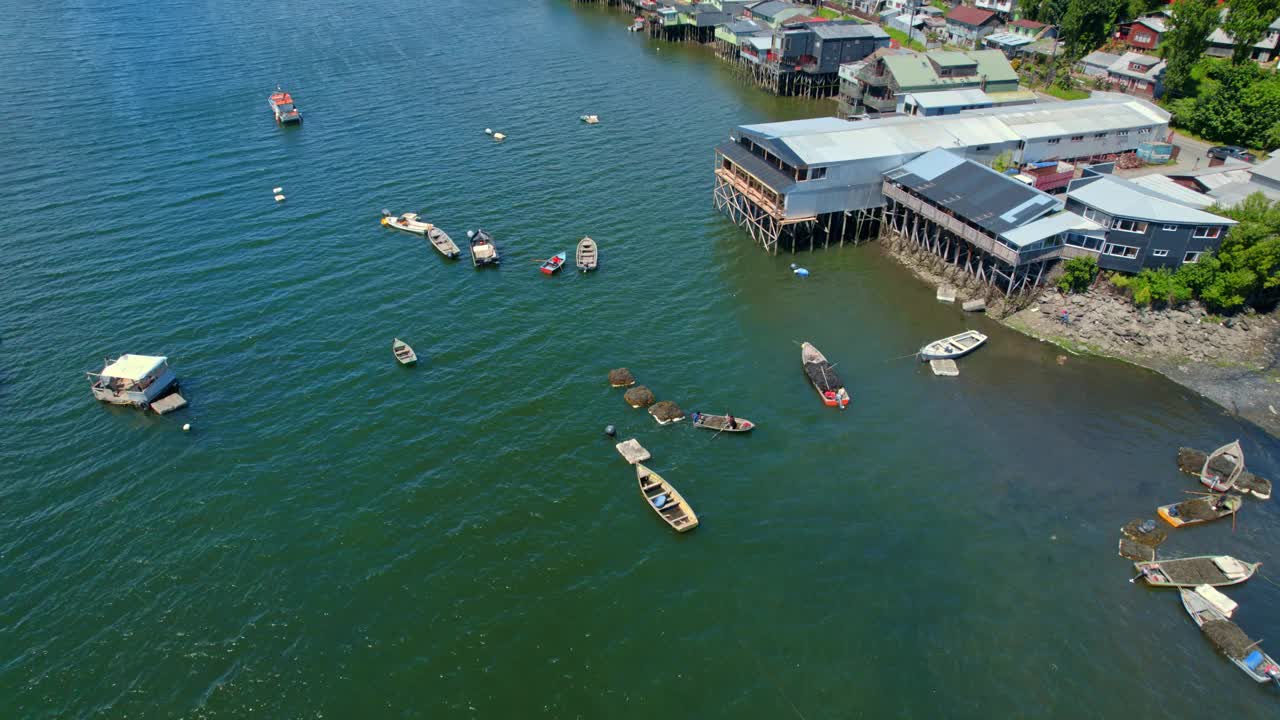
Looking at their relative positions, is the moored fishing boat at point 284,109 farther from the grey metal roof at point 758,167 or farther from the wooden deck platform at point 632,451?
the wooden deck platform at point 632,451

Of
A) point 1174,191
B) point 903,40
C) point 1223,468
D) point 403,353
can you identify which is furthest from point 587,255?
point 903,40

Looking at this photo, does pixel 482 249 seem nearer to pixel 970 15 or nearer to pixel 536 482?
pixel 536 482

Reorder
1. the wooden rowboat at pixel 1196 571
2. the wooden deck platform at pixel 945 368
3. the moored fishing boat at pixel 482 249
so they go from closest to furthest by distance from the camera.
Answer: the wooden rowboat at pixel 1196 571 < the wooden deck platform at pixel 945 368 < the moored fishing boat at pixel 482 249

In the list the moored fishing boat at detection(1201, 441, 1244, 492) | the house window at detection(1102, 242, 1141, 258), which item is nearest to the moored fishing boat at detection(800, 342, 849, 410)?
the moored fishing boat at detection(1201, 441, 1244, 492)

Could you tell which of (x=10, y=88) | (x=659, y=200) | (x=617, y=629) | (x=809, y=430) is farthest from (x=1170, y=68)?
(x=10, y=88)

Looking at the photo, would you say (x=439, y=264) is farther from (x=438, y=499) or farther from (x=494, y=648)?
(x=494, y=648)

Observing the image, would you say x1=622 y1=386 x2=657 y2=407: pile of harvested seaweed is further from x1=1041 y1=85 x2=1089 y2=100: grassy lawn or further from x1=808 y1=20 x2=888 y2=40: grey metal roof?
x1=808 y1=20 x2=888 y2=40: grey metal roof

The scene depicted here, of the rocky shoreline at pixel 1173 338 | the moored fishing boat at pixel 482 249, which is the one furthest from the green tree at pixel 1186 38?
the moored fishing boat at pixel 482 249
